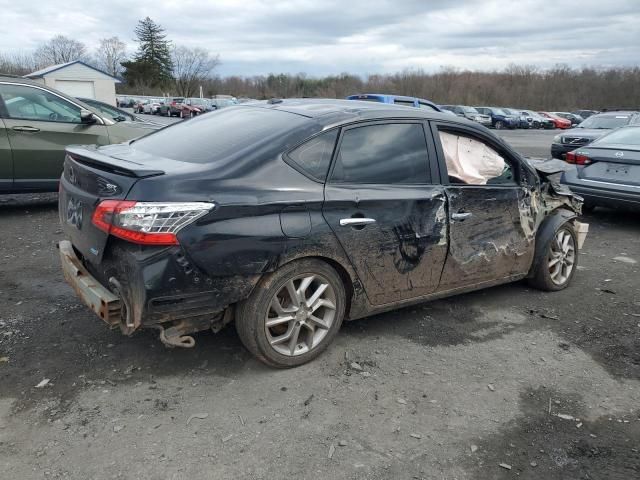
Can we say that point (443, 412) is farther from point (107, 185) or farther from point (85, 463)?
point (107, 185)

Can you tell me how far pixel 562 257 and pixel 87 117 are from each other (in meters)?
6.19

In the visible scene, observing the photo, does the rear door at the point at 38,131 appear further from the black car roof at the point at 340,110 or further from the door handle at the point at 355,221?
the door handle at the point at 355,221

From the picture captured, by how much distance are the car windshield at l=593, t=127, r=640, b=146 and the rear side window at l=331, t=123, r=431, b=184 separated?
206 inches

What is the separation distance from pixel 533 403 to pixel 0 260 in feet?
16.7

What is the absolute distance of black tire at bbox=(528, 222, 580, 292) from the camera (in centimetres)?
489

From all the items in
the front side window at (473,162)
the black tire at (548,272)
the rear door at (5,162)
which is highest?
the front side window at (473,162)

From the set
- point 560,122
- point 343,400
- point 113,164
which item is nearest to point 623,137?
point 343,400

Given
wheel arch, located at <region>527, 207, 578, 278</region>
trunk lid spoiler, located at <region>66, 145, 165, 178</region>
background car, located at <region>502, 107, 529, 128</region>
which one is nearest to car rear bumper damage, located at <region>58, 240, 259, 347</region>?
trunk lid spoiler, located at <region>66, 145, 165, 178</region>

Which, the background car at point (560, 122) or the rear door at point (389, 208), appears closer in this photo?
the rear door at point (389, 208)

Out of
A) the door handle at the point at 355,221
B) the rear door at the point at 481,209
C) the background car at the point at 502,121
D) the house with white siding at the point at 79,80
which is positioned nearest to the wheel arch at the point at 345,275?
the door handle at the point at 355,221

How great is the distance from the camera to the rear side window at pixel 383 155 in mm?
3602

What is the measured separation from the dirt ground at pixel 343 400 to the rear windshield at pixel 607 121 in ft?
41.2

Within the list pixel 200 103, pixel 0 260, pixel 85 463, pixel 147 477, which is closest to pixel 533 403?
pixel 147 477

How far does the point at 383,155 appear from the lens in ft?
12.4
